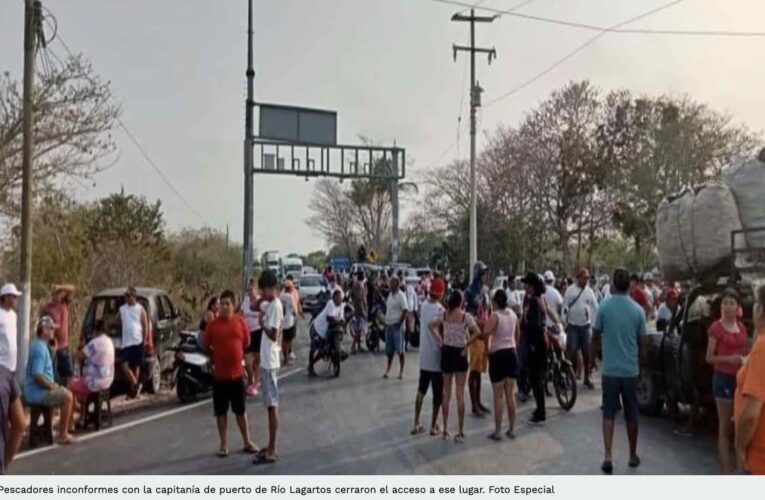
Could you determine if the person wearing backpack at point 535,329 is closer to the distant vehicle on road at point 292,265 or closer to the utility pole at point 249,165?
the utility pole at point 249,165

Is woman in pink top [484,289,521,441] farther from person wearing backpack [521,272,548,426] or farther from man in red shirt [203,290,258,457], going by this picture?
man in red shirt [203,290,258,457]

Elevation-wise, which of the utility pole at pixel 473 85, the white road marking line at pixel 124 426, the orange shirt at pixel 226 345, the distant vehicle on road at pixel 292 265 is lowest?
the white road marking line at pixel 124 426

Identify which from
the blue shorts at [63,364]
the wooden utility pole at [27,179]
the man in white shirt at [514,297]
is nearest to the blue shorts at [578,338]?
the man in white shirt at [514,297]

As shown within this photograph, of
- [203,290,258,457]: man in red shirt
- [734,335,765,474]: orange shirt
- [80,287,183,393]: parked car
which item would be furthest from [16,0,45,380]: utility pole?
[734,335,765,474]: orange shirt

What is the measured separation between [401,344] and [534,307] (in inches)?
114

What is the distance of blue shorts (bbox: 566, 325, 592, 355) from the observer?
816cm

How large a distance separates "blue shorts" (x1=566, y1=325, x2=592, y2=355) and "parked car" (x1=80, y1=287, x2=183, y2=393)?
4.21m

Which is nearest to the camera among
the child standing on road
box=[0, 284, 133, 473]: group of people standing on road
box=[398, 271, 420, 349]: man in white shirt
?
box=[0, 284, 133, 473]: group of people standing on road

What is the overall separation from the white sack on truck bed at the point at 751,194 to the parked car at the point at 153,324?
5561 mm

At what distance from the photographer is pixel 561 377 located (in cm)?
704

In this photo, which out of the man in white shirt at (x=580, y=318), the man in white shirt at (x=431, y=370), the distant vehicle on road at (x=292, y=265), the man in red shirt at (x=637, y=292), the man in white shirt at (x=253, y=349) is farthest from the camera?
the distant vehicle on road at (x=292, y=265)

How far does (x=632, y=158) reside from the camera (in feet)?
66.0

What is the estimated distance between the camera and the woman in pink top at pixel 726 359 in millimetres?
4766
